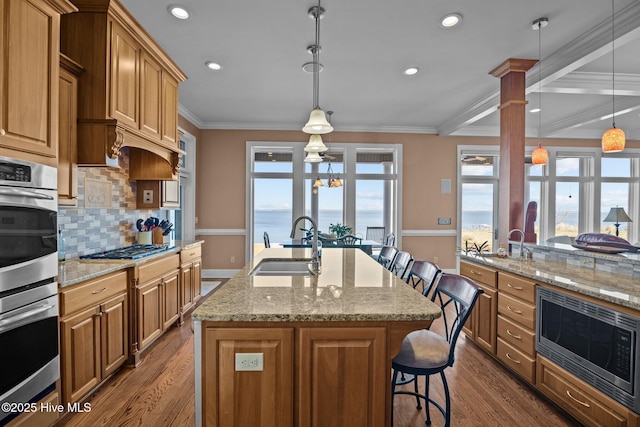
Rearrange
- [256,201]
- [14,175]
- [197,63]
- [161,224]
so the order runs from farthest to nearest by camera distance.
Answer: [256,201] → [161,224] → [197,63] → [14,175]

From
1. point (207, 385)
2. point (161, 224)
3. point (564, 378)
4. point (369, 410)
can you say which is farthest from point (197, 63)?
point (564, 378)

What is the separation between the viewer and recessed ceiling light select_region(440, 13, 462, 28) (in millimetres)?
2641

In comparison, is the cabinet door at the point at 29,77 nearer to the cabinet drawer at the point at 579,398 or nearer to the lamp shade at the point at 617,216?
the cabinet drawer at the point at 579,398

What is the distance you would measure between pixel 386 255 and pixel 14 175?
9.12ft

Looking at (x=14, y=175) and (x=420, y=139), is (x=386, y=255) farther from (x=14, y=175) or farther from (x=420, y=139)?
(x=420, y=139)

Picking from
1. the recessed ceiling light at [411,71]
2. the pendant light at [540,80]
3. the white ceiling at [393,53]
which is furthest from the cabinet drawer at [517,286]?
the recessed ceiling light at [411,71]

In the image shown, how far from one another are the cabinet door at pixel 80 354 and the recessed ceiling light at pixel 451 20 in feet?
11.2

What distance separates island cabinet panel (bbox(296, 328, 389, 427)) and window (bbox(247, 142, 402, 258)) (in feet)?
16.1

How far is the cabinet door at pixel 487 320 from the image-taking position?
107 inches

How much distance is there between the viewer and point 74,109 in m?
2.26

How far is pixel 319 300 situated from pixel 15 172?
1.54m

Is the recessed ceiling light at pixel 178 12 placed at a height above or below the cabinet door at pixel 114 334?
above

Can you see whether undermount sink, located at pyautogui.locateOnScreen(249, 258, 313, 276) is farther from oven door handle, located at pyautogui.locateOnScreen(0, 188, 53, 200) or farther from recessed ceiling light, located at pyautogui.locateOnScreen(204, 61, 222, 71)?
recessed ceiling light, located at pyautogui.locateOnScreen(204, 61, 222, 71)

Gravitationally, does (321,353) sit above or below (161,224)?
below
